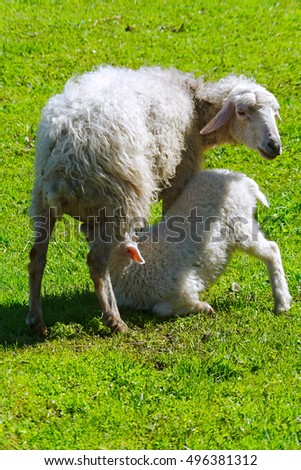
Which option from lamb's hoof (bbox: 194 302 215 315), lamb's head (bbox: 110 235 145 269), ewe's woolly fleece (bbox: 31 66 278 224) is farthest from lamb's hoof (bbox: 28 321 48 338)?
lamb's hoof (bbox: 194 302 215 315)

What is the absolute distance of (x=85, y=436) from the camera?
478cm

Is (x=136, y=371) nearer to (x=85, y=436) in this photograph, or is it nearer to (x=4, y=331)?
(x=85, y=436)

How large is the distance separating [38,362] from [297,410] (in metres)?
1.80

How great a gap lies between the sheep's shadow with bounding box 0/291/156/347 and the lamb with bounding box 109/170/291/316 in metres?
0.22

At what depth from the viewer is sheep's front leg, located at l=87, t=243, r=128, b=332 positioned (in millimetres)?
6016

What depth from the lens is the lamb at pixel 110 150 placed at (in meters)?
5.76

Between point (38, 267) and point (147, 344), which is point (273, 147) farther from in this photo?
point (38, 267)

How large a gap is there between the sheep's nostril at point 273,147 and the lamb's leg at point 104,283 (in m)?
1.66

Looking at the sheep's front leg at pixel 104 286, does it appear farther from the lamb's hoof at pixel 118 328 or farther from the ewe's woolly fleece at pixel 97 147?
the ewe's woolly fleece at pixel 97 147

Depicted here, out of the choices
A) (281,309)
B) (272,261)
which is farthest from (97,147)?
(281,309)

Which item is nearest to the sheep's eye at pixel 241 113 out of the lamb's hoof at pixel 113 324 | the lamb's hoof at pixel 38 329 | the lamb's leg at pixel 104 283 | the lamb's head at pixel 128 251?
the lamb's head at pixel 128 251

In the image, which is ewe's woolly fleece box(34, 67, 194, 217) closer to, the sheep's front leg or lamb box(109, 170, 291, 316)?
the sheep's front leg
